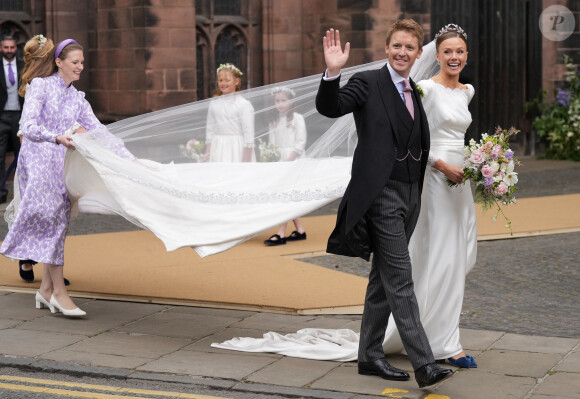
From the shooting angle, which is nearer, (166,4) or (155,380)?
(155,380)

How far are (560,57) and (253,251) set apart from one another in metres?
12.4

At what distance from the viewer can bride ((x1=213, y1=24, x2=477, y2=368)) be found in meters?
6.71

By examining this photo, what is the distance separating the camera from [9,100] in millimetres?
14547

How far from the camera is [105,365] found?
6754 millimetres

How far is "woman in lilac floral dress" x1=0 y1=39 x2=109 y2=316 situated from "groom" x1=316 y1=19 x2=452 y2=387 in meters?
2.58

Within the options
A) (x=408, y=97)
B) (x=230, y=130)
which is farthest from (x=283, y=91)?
(x=408, y=97)

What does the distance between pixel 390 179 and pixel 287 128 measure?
178 centimetres

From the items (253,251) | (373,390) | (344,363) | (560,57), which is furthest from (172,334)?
(560,57)

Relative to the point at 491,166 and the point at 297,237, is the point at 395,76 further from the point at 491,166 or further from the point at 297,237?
the point at 297,237

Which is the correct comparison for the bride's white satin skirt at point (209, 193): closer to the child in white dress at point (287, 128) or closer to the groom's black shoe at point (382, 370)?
the child in white dress at point (287, 128)

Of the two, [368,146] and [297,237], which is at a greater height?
[368,146]

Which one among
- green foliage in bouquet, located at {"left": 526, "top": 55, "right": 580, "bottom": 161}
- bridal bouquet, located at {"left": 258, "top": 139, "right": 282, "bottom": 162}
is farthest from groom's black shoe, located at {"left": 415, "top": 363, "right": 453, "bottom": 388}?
green foliage in bouquet, located at {"left": 526, "top": 55, "right": 580, "bottom": 161}

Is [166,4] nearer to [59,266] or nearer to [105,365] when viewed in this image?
[59,266]

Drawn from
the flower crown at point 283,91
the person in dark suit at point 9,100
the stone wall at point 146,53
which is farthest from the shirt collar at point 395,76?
the stone wall at point 146,53
